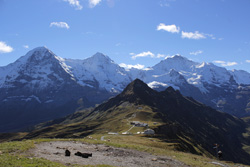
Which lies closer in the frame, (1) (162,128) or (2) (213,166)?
(2) (213,166)

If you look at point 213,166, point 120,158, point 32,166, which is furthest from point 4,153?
point 213,166

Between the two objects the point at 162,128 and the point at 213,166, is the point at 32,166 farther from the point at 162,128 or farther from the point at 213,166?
the point at 162,128

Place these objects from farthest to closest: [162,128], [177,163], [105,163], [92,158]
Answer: [162,128] < [177,163] < [92,158] < [105,163]

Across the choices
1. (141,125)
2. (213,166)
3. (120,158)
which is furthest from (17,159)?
(141,125)

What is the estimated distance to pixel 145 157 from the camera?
135 ft

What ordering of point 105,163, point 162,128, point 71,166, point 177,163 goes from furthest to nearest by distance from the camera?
point 162,128, point 177,163, point 105,163, point 71,166

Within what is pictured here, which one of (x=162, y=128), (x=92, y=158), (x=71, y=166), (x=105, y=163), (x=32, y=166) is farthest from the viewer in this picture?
(x=162, y=128)

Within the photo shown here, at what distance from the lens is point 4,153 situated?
113 ft

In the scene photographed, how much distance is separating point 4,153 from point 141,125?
14577 centimetres

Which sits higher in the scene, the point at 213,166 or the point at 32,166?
the point at 32,166

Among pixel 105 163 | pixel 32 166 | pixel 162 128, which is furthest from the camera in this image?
pixel 162 128

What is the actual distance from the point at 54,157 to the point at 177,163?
728 inches

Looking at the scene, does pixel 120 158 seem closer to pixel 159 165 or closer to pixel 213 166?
pixel 159 165

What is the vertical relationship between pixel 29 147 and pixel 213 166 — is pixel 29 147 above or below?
above
